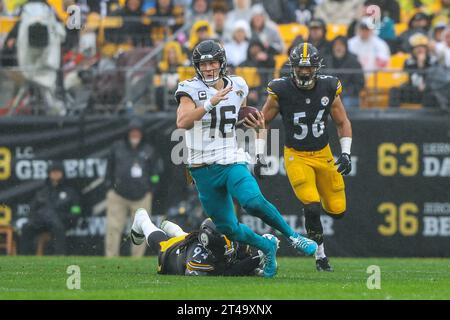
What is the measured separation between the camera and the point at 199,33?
16531 millimetres

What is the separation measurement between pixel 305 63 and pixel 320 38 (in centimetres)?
513

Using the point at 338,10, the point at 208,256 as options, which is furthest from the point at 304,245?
the point at 338,10

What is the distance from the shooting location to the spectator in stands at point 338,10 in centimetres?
1792

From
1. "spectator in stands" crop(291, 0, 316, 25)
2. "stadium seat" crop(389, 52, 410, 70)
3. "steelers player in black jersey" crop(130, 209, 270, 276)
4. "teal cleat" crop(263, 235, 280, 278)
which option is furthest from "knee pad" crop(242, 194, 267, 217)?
"spectator in stands" crop(291, 0, 316, 25)

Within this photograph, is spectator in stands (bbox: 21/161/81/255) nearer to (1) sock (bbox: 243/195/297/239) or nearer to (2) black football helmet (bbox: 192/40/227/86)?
(2) black football helmet (bbox: 192/40/227/86)

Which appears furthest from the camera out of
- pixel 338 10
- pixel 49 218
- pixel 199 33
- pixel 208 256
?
pixel 338 10

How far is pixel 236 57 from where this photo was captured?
16.7 metres

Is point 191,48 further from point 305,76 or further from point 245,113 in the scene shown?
point 245,113

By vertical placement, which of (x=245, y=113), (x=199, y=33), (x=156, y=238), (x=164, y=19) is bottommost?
(x=156, y=238)

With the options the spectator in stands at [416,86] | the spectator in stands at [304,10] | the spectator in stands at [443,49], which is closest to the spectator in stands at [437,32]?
the spectator in stands at [443,49]

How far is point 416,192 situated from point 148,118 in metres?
3.87

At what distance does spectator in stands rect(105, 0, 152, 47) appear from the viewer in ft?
55.0

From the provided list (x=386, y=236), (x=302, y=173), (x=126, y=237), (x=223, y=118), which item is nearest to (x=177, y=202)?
(x=126, y=237)

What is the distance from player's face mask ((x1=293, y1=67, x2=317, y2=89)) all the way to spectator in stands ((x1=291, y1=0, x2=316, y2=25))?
6650mm
